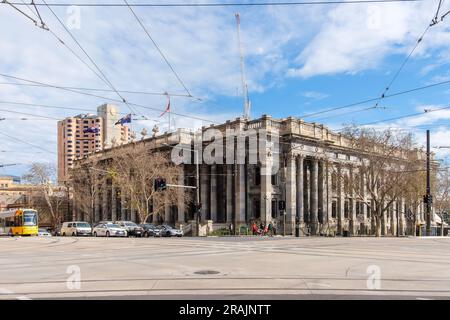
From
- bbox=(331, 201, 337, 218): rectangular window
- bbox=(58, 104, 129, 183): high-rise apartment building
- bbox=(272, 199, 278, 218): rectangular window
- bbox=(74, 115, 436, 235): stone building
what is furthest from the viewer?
bbox=(331, 201, 337, 218): rectangular window

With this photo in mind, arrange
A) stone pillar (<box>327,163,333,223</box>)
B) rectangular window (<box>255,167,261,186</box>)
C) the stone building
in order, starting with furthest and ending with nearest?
rectangular window (<box>255,167,261,186</box>)
stone pillar (<box>327,163,333,223</box>)
the stone building

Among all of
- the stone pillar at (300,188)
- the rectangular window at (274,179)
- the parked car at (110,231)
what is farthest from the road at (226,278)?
the rectangular window at (274,179)

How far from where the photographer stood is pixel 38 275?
13195 millimetres

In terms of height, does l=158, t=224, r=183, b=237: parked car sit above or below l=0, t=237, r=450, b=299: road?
below

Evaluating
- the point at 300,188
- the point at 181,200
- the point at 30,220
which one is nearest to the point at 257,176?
the point at 300,188

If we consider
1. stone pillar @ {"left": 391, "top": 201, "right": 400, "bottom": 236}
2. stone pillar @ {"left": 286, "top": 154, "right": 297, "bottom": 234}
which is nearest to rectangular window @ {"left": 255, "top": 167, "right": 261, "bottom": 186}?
stone pillar @ {"left": 286, "top": 154, "right": 297, "bottom": 234}

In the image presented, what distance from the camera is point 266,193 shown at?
5991 centimetres

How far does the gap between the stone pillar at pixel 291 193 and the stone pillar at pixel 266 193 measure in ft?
8.09

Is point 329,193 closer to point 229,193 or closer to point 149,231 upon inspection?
point 229,193

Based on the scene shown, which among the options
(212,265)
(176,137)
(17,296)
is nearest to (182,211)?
(176,137)

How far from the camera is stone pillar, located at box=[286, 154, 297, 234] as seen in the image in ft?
197

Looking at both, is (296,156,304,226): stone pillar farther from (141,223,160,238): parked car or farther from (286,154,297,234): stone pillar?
(141,223,160,238): parked car

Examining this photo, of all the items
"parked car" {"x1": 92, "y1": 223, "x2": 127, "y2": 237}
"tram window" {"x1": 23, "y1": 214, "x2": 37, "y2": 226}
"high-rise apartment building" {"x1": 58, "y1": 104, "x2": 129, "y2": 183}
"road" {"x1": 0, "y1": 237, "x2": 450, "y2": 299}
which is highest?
"high-rise apartment building" {"x1": 58, "y1": 104, "x2": 129, "y2": 183}
